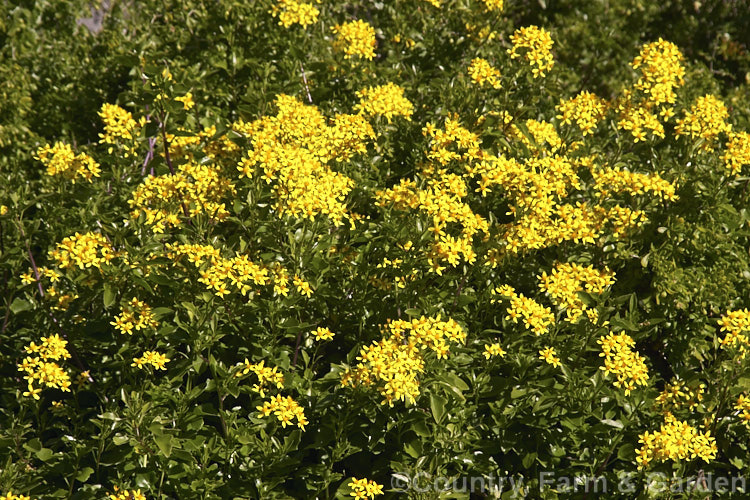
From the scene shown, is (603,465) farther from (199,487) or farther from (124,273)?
(124,273)

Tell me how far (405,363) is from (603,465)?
1075 millimetres

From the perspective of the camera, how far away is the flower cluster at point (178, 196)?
10.9 ft

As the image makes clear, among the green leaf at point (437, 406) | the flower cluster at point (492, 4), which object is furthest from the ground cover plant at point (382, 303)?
the flower cluster at point (492, 4)

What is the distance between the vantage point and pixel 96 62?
5.08 m

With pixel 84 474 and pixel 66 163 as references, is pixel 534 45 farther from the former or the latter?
pixel 84 474

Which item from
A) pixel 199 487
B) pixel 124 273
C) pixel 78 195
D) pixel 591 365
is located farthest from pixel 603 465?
pixel 78 195

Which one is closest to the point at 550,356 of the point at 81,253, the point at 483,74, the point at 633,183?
the point at 633,183

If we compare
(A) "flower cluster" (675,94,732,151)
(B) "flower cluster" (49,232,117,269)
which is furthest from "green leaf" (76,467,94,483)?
(A) "flower cluster" (675,94,732,151)

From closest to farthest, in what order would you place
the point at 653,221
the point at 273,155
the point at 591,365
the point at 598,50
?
the point at 273,155, the point at 591,365, the point at 653,221, the point at 598,50

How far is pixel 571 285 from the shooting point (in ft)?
10.9

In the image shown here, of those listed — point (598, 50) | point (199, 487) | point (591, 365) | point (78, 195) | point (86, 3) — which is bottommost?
point (199, 487)

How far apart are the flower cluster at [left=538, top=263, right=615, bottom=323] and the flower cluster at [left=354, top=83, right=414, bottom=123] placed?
3.72 ft

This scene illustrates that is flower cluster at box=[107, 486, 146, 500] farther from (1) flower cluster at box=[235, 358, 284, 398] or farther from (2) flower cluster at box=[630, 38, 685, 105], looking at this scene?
(2) flower cluster at box=[630, 38, 685, 105]

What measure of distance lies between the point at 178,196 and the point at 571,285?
5.67 feet
